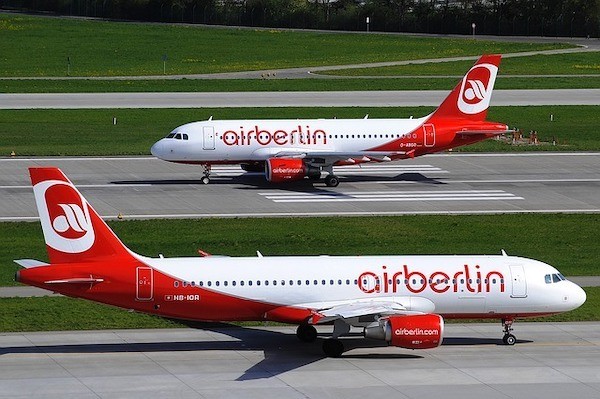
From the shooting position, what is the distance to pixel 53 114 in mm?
100750

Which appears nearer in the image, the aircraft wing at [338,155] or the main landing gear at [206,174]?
the aircraft wing at [338,155]

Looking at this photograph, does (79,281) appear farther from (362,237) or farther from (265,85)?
(265,85)

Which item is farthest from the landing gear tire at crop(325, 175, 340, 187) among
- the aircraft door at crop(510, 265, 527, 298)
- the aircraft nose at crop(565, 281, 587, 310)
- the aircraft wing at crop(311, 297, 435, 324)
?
the aircraft wing at crop(311, 297, 435, 324)

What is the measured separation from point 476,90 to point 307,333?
3699 cm

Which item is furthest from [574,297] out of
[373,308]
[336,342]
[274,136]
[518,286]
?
[274,136]

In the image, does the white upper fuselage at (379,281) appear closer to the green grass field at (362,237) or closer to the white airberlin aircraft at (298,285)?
the white airberlin aircraft at (298,285)

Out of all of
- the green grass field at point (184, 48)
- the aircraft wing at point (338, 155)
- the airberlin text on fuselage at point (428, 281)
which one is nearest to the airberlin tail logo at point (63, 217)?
the airberlin text on fuselage at point (428, 281)

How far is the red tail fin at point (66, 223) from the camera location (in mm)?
42531

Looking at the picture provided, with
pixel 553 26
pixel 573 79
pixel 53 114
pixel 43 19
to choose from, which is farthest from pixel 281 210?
pixel 43 19

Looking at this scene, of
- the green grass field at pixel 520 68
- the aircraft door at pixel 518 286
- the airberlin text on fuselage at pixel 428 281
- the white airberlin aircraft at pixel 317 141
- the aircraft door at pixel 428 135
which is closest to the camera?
the airberlin text on fuselage at pixel 428 281

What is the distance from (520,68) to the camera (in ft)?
→ 441

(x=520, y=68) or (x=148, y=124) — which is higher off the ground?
(x=520, y=68)

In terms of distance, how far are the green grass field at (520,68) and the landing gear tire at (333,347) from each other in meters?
87.0

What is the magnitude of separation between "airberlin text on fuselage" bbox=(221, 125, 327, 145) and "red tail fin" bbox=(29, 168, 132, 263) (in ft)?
108
